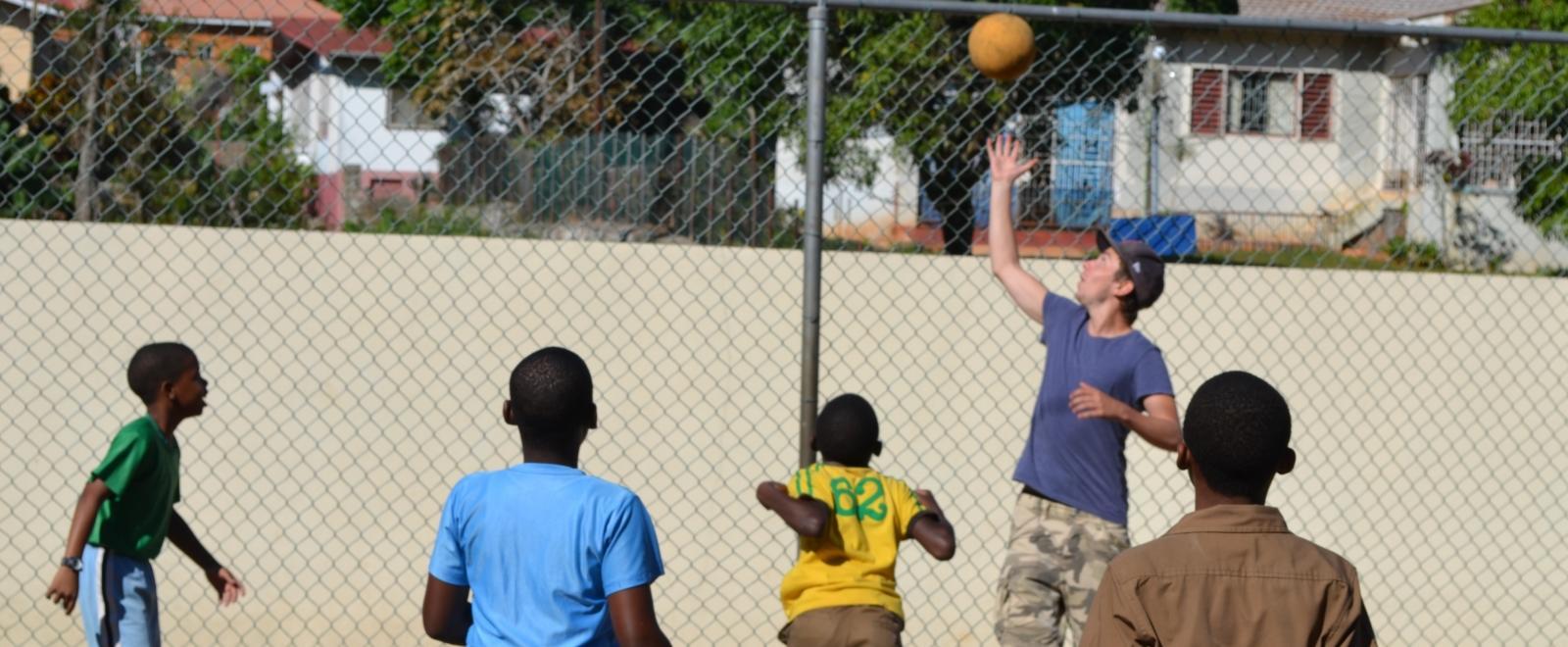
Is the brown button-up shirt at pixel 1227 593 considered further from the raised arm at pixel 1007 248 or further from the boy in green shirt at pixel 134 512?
the boy in green shirt at pixel 134 512

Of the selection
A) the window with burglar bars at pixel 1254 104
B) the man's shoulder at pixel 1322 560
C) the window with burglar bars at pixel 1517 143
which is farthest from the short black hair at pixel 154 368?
the window with burglar bars at pixel 1517 143

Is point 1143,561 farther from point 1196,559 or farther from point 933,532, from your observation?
point 933,532

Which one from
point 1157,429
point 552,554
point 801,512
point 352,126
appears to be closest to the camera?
point 552,554

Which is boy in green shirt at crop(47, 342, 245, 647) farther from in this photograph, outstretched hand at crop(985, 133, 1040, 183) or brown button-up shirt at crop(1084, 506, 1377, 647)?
brown button-up shirt at crop(1084, 506, 1377, 647)

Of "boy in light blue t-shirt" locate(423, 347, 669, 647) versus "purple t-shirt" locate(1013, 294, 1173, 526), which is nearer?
"boy in light blue t-shirt" locate(423, 347, 669, 647)

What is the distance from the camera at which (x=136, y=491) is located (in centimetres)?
409

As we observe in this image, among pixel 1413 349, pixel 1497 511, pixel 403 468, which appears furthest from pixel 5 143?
pixel 1497 511

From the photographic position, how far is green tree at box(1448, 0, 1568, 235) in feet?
18.9

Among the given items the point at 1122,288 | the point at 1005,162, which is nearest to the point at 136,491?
the point at 1005,162

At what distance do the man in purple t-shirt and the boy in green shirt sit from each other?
2.26 metres

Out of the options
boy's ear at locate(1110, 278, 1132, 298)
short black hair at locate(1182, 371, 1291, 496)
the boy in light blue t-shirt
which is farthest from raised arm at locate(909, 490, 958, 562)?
short black hair at locate(1182, 371, 1291, 496)

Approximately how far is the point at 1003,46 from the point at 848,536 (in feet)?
5.02

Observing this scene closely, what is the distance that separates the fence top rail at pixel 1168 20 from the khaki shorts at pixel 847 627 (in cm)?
170

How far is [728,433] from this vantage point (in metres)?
5.51
